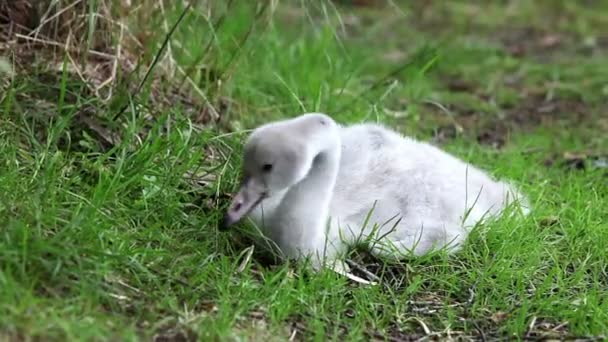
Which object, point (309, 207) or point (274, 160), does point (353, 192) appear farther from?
point (274, 160)

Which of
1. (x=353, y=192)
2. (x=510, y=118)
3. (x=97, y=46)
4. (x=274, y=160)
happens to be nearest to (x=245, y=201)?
(x=274, y=160)

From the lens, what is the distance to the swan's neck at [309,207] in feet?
11.3

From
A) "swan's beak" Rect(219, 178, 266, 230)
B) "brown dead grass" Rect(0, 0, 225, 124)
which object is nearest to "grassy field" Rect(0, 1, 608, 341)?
"brown dead grass" Rect(0, 0, 225, 124)

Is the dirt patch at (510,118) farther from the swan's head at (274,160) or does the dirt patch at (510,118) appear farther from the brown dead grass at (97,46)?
the swan's head at (274,160)

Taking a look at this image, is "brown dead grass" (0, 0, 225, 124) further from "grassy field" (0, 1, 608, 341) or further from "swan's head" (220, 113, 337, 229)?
"swan's head" (220, 113, 337, 229)

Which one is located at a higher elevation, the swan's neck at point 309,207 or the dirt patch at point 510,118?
the swan's neck at point 309,207

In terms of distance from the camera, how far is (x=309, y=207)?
3.44m

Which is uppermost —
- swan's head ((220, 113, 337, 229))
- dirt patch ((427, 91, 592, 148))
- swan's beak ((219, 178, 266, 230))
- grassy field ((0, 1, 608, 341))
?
swan's head ((220, 113, 337, 229))

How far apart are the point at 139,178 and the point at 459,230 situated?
1.13m

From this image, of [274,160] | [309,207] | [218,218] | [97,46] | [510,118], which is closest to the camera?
[274,160]

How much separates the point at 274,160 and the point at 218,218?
19.0 inches

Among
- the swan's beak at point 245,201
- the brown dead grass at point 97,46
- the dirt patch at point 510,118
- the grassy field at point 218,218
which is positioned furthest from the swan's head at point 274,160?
the dirt patch at point 510,118

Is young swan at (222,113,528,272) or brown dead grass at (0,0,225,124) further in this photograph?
brown dead grass at (0,0,225,124)

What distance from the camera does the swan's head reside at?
330 cm
